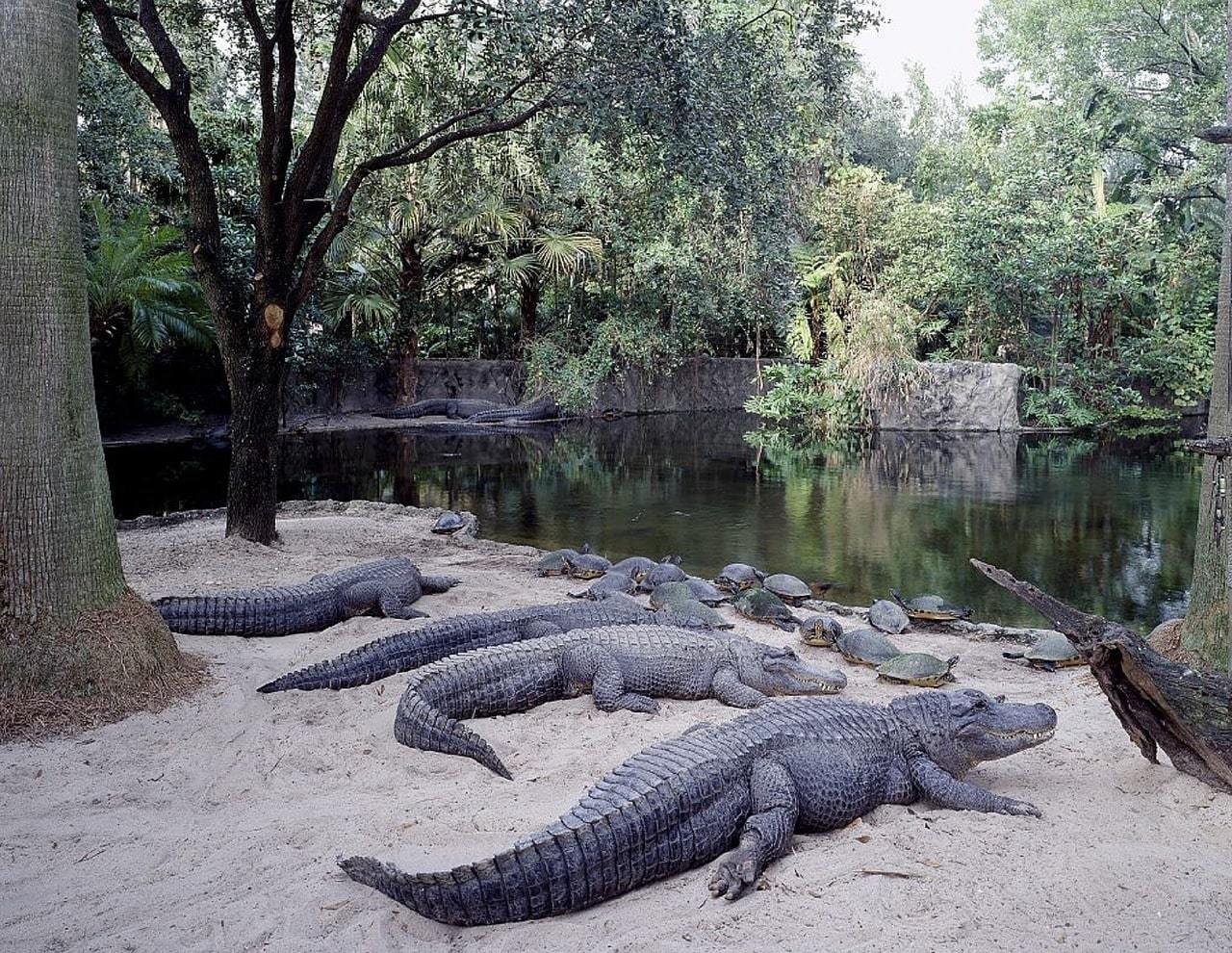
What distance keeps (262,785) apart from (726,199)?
647 cm

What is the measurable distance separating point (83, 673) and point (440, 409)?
1989cm

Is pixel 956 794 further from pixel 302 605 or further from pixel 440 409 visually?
pixel 440 409

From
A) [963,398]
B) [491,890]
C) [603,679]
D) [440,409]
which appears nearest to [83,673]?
[603,679]

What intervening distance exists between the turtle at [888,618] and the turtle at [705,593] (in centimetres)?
115

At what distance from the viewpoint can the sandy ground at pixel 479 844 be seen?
2764 millimetres

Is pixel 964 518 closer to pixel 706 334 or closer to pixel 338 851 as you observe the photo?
pixel 338 851

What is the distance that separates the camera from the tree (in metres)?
4.40

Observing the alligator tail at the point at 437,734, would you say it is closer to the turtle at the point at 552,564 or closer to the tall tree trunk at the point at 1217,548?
the tall tree trunk at the point at 1217,548

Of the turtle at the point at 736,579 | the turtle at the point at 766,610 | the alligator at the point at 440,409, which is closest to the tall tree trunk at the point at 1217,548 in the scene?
the turtle at the point at 766,610

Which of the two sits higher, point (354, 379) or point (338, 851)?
point (354, 379)

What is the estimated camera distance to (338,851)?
3.29m

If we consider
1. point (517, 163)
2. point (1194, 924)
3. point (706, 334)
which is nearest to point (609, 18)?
point (1194, 924)

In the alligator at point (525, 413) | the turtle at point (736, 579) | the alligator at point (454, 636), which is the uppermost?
the alligator at point (525, 413)

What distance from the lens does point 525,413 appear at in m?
24.0
